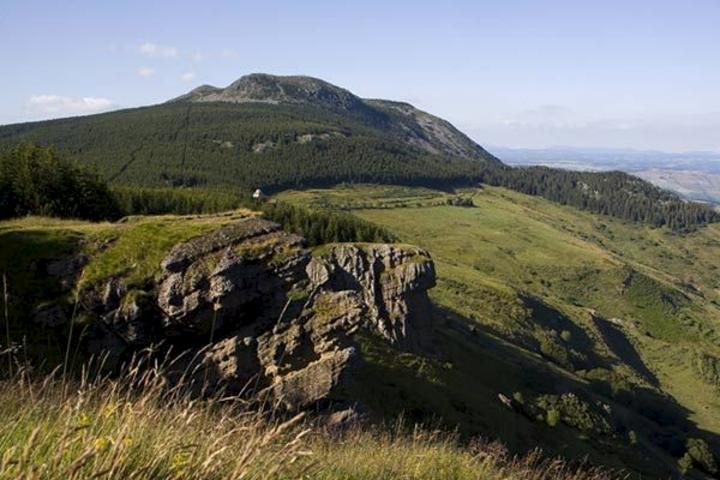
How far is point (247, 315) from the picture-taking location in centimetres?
2809

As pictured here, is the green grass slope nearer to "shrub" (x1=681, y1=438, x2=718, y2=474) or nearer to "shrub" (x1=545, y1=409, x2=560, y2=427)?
"shrub" (x1=681, y1=438, x2=718, y2=474)

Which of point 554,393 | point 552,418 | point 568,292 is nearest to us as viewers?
point 552,418

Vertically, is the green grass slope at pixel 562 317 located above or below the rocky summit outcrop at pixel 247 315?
below

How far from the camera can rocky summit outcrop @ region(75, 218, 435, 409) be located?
24.6 m

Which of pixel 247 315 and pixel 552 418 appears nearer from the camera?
pixel 247 315

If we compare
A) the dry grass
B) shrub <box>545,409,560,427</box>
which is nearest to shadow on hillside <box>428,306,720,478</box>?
shrub <box>545,409,560,427</box>

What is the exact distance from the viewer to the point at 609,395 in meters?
70.1

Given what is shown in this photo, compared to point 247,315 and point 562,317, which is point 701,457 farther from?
point 247,315

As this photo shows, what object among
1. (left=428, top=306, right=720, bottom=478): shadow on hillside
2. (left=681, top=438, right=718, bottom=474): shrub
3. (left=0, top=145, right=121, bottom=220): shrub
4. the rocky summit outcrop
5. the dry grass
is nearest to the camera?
the dry grass

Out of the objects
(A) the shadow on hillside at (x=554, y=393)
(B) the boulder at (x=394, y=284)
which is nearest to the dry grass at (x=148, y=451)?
(A) the shadow on hillside at (x=554, y=393)

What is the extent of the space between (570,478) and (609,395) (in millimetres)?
69935

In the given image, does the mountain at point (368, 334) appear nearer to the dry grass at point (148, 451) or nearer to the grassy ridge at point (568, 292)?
the grassy ridge at point (568, 292)

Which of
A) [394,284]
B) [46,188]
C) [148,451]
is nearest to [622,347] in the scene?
[394,284]

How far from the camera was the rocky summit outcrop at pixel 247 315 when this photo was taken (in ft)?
80.8
